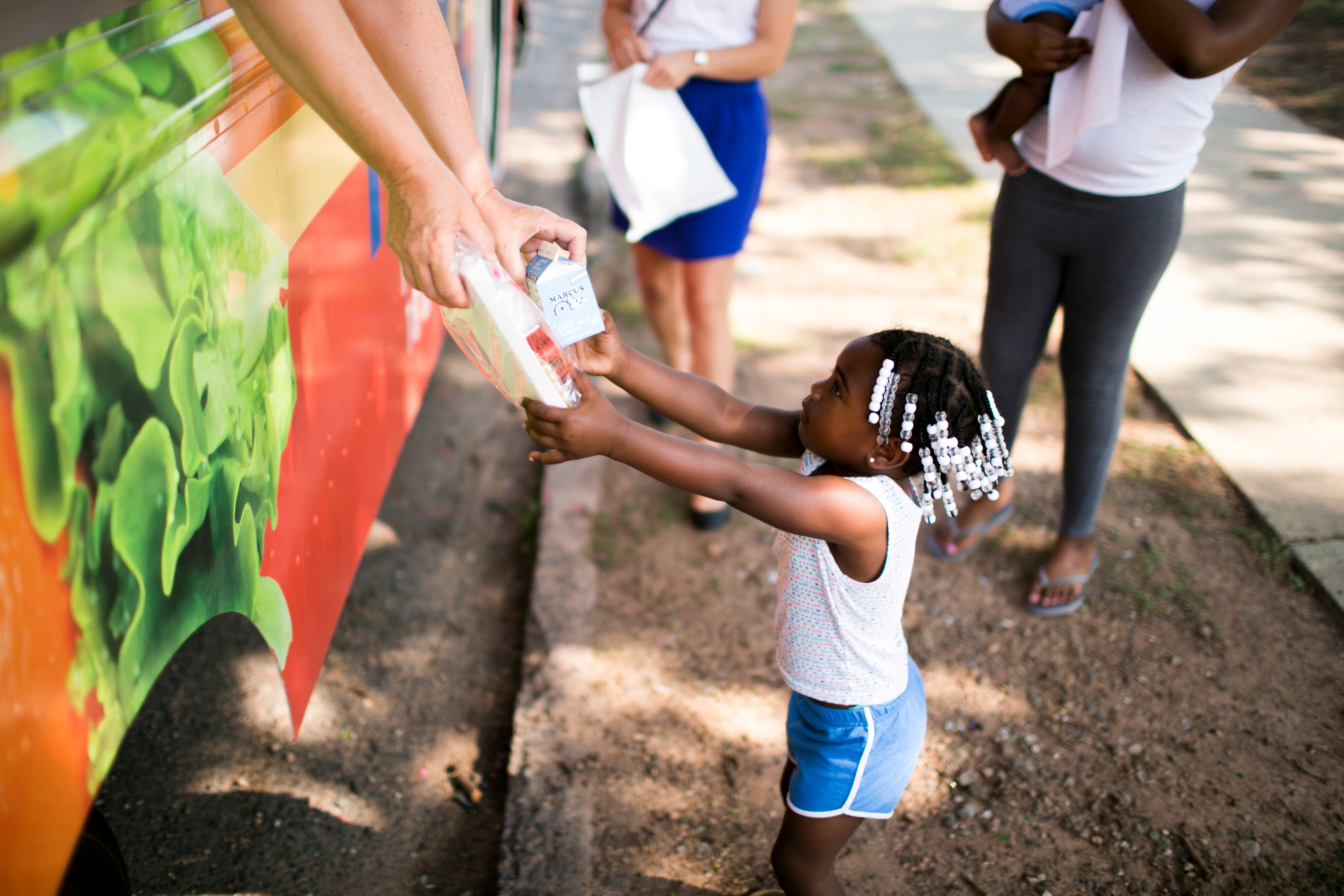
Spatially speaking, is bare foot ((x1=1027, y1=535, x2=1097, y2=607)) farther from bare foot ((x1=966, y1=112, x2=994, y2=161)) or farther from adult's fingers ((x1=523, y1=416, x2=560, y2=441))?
adult's fingers ((x1=523, y1=416, x2=560, y2=441))

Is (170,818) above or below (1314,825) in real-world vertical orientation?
above

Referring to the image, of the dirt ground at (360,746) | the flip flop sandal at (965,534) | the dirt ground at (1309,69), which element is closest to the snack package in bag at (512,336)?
the dirt ground at (360,746)

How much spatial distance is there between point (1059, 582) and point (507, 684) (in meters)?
1.64

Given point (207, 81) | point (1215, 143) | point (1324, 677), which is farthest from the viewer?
point (1215, 143)

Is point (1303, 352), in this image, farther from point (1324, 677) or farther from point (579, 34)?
point (579, 34)

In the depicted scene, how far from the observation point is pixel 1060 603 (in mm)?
2840

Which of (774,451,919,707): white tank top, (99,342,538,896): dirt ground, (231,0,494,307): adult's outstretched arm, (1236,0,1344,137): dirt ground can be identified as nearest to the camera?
(231,0,494,307): adult's outstretched arm

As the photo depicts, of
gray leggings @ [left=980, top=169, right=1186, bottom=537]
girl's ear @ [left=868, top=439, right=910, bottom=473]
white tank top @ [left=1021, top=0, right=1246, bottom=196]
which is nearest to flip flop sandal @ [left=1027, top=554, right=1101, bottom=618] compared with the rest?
gray leggings @ [left=980, top=169, right=1186, bottom=537]

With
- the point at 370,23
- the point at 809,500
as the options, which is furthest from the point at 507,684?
the point at 370,23

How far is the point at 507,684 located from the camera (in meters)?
2.69

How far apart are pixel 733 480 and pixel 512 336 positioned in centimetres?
42

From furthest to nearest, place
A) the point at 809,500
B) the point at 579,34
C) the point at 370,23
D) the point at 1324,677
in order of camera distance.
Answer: the point at 579,34, the point at 1324,677, the point at 370,23, the point at 809,500

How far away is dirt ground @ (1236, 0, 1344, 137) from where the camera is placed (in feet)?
19.2

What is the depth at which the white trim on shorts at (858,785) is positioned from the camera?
1.70 metres
